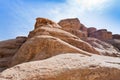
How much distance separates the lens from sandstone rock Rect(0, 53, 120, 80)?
7.77 meters

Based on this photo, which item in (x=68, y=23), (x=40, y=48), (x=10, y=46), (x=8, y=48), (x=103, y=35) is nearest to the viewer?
(x=40, y=48)

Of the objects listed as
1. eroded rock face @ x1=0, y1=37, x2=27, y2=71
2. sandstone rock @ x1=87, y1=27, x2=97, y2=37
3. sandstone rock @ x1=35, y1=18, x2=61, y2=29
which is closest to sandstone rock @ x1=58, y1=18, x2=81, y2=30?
sandstone rock @ x1=87, y1=27, x2=97, y2=37

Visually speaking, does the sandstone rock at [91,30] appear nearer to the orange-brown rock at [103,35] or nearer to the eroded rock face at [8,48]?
the orange-brown rock at [103,35]

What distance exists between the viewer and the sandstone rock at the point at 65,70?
7.77m

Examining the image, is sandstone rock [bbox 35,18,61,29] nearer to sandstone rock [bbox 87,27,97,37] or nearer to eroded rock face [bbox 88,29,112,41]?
eroded rock face [bbox 88,29,112,41]

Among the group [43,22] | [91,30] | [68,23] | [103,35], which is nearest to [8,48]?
[43,22]

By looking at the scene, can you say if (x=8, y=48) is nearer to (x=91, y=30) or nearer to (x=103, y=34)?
(x=103, y=34)

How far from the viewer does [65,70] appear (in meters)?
8.07

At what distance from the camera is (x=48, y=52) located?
1284cm

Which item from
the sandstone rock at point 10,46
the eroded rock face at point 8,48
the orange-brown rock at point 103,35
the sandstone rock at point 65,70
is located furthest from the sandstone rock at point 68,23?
the sandstone rock at point 65,70

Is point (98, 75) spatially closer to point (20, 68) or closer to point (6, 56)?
point (20, 68)

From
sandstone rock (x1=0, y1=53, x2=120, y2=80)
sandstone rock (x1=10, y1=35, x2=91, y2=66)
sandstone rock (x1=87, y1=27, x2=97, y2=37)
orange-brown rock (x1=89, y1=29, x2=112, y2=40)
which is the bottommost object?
sandstone rock (x1=0, y1=53, x2=120, y2=80)

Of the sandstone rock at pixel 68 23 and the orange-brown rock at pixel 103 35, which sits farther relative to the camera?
the orange-brown rock at pixel 103 35

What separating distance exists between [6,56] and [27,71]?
9.08m
